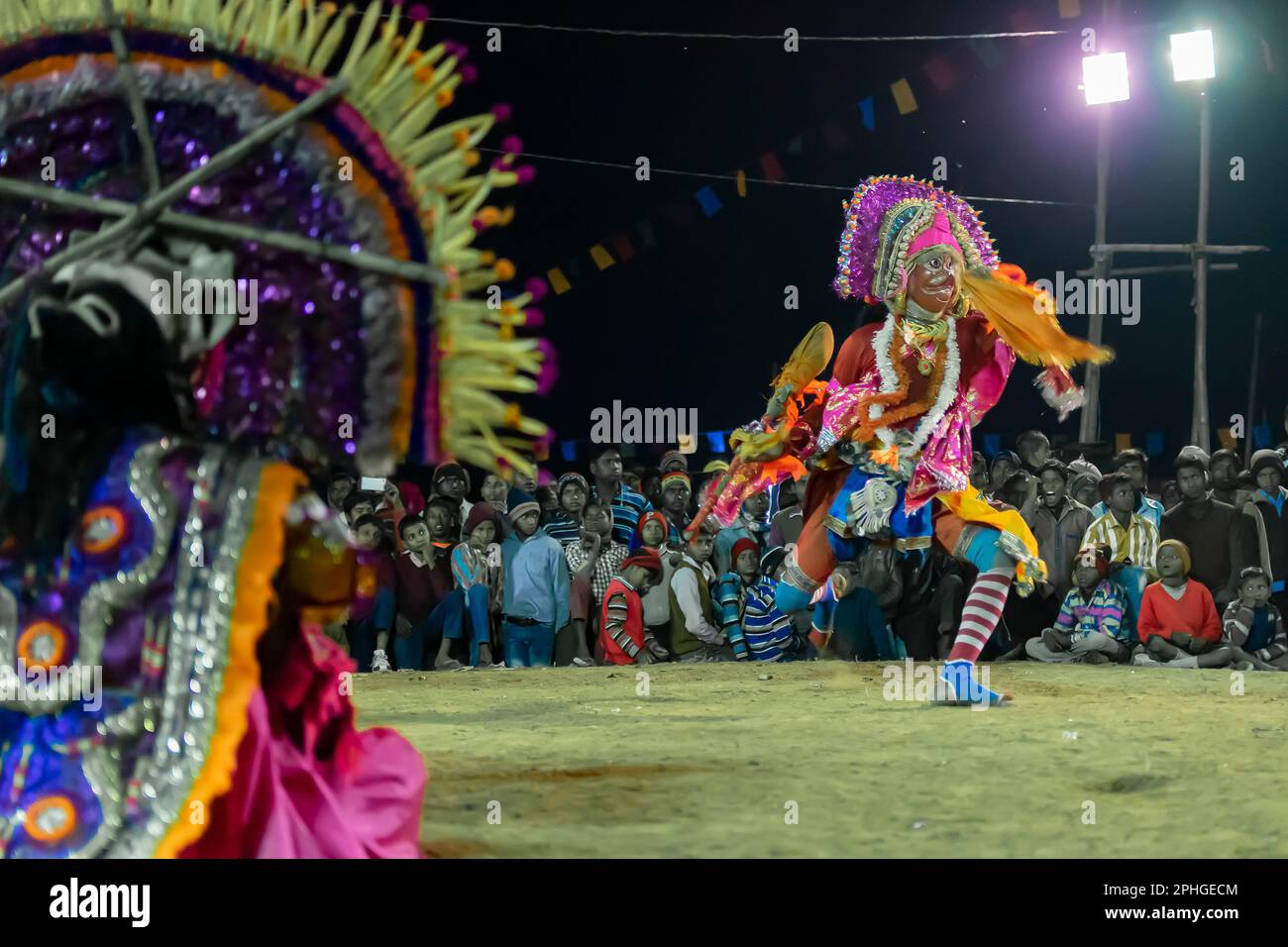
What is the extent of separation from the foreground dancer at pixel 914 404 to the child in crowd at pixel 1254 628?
2.54 meters

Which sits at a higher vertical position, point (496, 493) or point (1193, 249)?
point (1193, 249)

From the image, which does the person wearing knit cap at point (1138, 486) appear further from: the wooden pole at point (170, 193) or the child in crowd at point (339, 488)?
the wooden pole at point (170, 193)

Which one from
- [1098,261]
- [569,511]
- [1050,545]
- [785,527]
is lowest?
[1050,545]

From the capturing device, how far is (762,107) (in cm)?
1395

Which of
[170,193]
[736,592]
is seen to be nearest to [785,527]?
[736,592]

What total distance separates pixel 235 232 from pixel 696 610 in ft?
21.5

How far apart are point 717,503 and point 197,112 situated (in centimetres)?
448

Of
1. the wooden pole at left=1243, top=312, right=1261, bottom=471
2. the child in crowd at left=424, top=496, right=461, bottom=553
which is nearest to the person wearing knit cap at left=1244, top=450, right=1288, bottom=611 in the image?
the child in crowd at left=424, top=496, right=461, bottom=553

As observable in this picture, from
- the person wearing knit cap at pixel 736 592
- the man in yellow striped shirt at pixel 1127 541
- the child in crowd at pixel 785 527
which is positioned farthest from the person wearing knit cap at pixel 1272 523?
the person wearing knit cap at pixel 736 592

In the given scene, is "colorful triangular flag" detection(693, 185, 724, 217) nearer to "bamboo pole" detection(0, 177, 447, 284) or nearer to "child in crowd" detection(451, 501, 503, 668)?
"child in crowd" detection(451, 501, 503, 668)

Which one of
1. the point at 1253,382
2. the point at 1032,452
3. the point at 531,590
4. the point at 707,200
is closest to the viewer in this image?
the point at 531,590

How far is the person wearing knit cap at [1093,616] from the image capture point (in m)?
9.79

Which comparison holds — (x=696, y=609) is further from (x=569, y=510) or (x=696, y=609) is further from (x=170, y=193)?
(x=170, y=193)

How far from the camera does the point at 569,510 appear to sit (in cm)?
1021
